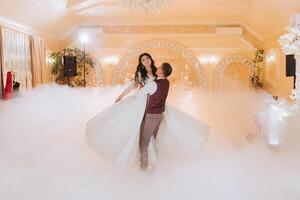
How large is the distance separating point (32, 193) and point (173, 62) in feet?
26.3

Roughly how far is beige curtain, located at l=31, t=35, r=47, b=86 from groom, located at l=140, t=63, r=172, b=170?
5385 millimetres

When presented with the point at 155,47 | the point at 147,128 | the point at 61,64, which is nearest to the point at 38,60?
the point at 61,64

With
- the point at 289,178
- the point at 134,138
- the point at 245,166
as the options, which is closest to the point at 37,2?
the point at 134,138

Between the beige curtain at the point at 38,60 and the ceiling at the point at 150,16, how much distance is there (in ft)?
1.01

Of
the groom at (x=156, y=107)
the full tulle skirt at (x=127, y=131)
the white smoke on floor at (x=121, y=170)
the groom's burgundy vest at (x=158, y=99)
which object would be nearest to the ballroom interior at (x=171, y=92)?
the white smoke on floor at (x=121, y=170)

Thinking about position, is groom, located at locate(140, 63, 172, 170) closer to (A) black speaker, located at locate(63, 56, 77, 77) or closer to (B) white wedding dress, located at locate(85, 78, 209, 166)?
(B) white wedding dress, located at locate(85, 78, 209, 166)

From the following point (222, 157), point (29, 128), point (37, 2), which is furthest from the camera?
point (37, 2)

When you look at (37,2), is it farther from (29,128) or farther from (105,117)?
(105,117)

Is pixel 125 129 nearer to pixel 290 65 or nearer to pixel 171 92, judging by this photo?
pixel 290 65

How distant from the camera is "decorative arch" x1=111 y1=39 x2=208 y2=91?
10547mm

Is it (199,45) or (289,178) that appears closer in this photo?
(289,178)

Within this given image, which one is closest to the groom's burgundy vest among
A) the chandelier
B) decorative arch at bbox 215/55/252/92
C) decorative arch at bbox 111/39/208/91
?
the chandelier

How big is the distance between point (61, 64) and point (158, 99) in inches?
265

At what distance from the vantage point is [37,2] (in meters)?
7.16
